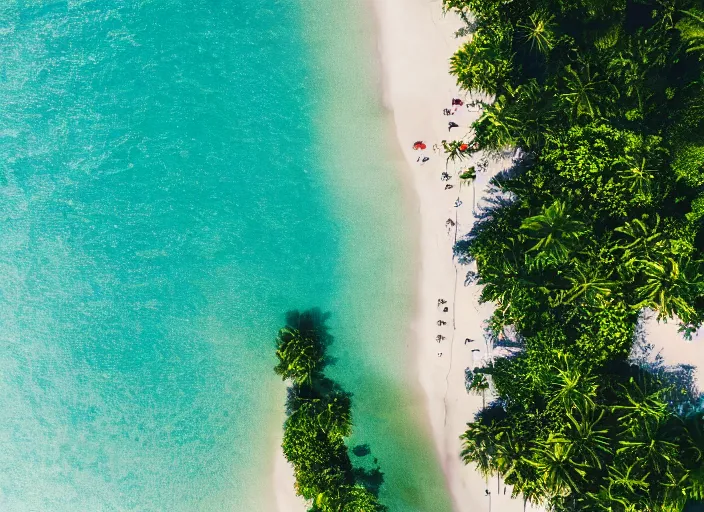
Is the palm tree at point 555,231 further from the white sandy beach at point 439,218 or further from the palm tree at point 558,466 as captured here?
the palm tree at point 558,466

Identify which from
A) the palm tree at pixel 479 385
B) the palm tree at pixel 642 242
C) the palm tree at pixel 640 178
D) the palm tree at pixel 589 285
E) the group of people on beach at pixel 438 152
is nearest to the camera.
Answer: the palm tree at pixel 640 178

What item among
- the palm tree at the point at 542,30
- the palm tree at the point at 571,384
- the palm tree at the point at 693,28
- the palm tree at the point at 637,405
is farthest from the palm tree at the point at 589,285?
the palm tree at the point at 693,28

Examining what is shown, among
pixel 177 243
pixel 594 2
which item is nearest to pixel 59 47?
pixel 177 243

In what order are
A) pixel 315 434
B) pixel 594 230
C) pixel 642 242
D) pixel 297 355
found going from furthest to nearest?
pixel 297 355 < pixel 315 434 < pixel 594 230 < pixel 642 242

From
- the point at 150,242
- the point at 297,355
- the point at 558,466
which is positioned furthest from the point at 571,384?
the point at 150,242

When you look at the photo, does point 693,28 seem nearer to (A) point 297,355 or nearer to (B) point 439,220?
(B) point 439,220

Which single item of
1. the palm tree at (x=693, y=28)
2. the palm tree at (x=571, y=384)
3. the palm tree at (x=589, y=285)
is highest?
the palm tree at (x=693, y=28)

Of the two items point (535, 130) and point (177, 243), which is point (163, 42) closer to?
point (177, 243)
